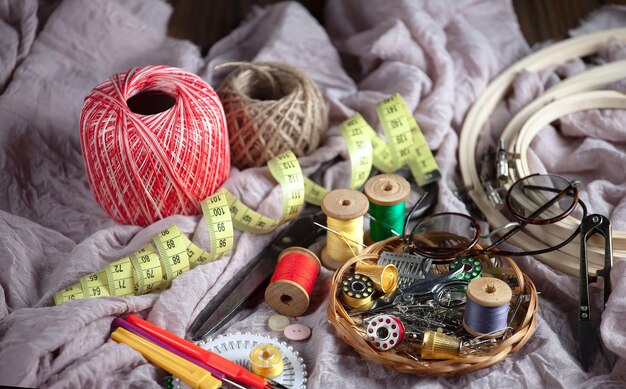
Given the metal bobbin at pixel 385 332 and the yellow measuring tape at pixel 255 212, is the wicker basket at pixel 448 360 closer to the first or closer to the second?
the metal bobbin at pixel 385 332

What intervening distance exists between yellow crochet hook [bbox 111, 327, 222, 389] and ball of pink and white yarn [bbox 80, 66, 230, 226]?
38 centimetres

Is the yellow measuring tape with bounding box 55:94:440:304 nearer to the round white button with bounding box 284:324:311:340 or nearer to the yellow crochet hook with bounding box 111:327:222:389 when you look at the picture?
the yellow crochet hook with bounding box 111:327:222:389

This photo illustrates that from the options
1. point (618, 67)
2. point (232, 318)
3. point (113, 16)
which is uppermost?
point (113, 16)

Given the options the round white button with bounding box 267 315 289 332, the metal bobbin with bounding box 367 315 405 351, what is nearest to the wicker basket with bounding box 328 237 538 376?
the metal bobbin with bounding box 367 315 405 351

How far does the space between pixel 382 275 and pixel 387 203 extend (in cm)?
20

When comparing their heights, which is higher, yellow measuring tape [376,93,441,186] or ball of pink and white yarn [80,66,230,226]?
ball of pink and white yarn [80,66,230,226]

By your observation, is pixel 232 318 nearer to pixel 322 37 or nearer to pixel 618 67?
pixel 322 37

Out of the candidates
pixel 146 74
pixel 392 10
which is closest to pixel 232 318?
pixel 146 74

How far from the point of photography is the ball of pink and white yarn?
184 centimetres

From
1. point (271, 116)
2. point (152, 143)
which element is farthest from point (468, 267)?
point (152, 143)

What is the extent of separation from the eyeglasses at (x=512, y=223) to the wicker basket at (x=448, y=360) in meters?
0.10

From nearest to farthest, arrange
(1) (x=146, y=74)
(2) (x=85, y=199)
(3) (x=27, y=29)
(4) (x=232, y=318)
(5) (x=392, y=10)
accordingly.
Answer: (4) (x=232, y=318) → (1) (x=146, y=74) → (2) (x=85, y=199) → (3) (x=27, y=29) → (5) (x=392, y=10)

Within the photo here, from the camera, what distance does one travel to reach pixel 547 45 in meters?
2.67

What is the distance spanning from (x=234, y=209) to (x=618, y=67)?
1252 mm
